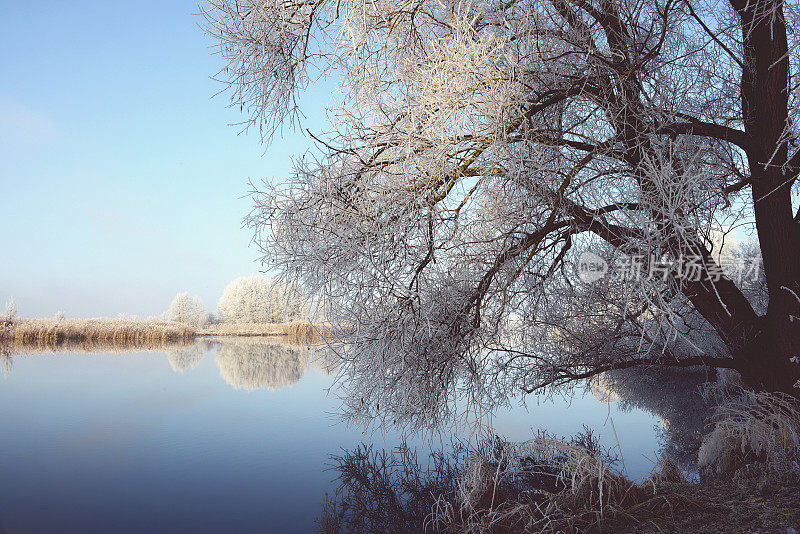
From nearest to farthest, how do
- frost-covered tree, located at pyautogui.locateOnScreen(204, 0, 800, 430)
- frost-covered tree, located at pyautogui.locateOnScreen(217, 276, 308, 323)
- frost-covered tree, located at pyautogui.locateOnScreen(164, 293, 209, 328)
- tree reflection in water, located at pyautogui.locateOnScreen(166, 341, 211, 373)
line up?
frost-covered tree, located at pyautogui.locateOnScreen(204, 0, 800, 430) → tree reflection in water, located at pyautogui.locateOnScreen(166, 341, 211, 373) → frost-covered tree, located at pyautogui.locateOnScreen(217, 276, 308, 323) → frost-covered tree, located at pyautogui.locateOnScreen(164, 293, 209, 328)

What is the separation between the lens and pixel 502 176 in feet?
13.6

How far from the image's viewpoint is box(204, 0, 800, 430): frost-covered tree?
4008 millimetres

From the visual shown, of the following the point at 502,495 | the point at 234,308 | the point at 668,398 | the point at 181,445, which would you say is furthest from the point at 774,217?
the point at 234,308

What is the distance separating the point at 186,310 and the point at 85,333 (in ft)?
71.8

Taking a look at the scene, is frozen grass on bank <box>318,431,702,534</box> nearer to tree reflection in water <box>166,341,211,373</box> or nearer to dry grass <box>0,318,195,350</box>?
tree reflection in water <box>166,341,211,373</box>

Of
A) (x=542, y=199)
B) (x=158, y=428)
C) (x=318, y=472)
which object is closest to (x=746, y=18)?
(x=542, y=199)

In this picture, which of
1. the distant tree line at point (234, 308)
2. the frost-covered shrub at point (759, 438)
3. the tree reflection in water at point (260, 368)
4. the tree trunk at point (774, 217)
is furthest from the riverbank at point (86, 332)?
the tree trunk at point (774, 217)

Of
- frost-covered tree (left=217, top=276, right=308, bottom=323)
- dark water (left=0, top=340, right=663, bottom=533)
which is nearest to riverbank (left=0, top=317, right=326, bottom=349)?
dark water (left=0, top=340, right=663, bottom=533)

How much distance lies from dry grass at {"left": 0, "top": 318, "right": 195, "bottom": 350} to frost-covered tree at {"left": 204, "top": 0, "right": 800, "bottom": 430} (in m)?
19.8

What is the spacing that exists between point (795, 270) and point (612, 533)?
3.62 metres

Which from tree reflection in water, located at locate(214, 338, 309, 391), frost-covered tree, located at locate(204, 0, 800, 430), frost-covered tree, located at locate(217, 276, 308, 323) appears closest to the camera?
frost-covered tree, located at locate(204, 0, 800, 430)

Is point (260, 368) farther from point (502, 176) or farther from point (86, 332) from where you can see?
point (502, 176)

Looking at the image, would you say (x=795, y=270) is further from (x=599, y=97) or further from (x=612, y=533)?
(x=612, y=533)

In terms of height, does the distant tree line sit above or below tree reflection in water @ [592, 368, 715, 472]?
above
